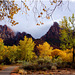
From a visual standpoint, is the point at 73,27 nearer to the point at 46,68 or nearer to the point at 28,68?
the point at 46,68

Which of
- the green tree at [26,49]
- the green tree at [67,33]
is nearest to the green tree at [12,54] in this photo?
the green tree at [26,49]

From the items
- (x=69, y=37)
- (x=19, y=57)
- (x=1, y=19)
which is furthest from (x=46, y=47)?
(x=1, y=19)

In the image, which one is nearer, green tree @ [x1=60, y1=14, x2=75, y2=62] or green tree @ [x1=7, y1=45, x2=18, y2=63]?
green tree @ [x1=60, y1=14, x2=75, y2=62]

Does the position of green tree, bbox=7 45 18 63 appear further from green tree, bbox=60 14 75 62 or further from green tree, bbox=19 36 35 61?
green tree, bbox=60 14 75 62

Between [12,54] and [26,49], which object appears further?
[12,54]

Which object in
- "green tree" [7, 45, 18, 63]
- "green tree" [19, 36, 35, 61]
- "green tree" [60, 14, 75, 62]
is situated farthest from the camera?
"green tree" [7, 45, 18, 63]

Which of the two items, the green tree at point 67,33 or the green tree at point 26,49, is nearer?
the green tree at point 67,33

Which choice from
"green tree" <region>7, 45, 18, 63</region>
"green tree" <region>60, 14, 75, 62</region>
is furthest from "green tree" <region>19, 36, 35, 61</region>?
"green tree" <region>60, 14, 75, 62</region>

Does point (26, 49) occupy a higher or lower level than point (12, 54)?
higher

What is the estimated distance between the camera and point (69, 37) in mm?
11133

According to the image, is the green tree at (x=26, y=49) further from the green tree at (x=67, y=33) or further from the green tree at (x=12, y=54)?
the green tree at (x=67, y=33)

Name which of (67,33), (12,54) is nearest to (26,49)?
(12,54)

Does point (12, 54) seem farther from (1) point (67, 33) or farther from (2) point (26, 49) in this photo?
(1) point (67, 33)

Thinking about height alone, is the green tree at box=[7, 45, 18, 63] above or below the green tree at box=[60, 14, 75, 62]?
below
